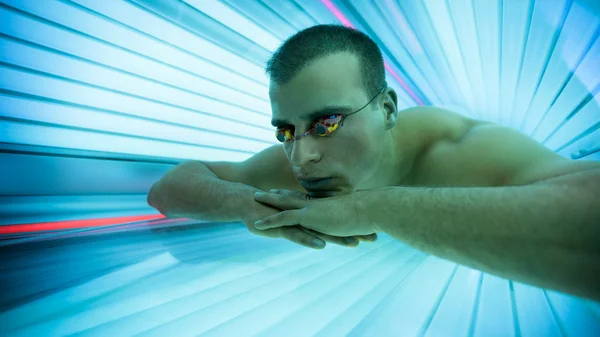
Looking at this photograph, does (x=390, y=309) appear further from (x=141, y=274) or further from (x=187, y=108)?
(x=187, y=108)

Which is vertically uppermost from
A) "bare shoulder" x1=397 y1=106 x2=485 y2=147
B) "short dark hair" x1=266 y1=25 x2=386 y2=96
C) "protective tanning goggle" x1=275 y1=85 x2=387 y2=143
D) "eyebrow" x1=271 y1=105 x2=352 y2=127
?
"short dark hair" x1=266 y1=25 x2=386 y2=96

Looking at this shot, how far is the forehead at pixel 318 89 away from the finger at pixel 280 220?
488 mm

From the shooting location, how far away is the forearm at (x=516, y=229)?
0.75 meters

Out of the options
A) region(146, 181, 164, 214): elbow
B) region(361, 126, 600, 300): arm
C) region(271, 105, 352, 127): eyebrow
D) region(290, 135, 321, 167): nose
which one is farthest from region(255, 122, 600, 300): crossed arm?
region(146, 181, 164, 214): elbow

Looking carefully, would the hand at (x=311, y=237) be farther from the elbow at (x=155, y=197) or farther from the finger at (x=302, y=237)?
the elbow at (x=155, y=197)

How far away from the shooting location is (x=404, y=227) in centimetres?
104

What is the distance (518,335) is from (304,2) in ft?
6.30

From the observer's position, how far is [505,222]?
0.85 m

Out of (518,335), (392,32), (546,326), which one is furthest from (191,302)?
(392,32)

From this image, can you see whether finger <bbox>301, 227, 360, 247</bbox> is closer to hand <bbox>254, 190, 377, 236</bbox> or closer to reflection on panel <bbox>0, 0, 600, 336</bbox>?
hand <bbox>254, 190, 377, 236</bbox>

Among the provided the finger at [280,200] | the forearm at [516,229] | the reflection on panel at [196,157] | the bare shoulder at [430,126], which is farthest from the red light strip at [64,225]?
the bare shoulder at [430,126]

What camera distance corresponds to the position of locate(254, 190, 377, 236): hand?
46.9 inches

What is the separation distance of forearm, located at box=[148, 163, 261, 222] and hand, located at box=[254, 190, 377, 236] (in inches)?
9.0

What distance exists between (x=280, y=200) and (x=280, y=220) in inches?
6.0
